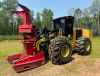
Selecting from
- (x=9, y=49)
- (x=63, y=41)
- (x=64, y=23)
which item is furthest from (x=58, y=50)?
(x=9, y=49)

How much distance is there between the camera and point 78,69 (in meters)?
11.2

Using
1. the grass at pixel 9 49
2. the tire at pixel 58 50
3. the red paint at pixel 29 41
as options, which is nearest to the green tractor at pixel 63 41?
the tire at pixel 58 50

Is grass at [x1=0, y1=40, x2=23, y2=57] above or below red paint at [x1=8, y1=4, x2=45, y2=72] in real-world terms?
below

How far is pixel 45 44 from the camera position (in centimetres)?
1274

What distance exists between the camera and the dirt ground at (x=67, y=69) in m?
10.8

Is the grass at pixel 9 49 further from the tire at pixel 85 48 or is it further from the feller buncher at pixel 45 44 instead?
the tire at pixel 85 48

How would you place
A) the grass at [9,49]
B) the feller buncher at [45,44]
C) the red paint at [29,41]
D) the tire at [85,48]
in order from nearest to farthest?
the feller buncher at [45,44] < the red paint at [29,41] < the tire at [85,48] < the grass at [9,49]

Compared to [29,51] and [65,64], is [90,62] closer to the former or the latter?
[65,64]

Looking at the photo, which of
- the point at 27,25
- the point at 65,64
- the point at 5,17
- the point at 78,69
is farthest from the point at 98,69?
the point at 5,17

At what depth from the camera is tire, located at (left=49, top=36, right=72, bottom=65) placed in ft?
38.7

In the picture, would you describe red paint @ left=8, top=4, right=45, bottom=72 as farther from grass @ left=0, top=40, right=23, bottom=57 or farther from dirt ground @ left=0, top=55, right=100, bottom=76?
grass @ left=0, top=40, right=23, bottom=57

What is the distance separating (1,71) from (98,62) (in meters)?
3.89

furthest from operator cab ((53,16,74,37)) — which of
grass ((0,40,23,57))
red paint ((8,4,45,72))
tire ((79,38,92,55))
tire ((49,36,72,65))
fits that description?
grass ((0,40,23,57))

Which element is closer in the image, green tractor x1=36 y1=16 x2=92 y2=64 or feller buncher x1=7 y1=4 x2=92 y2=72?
feller buncher x1=7 y1=4 x2=92 y2=72
